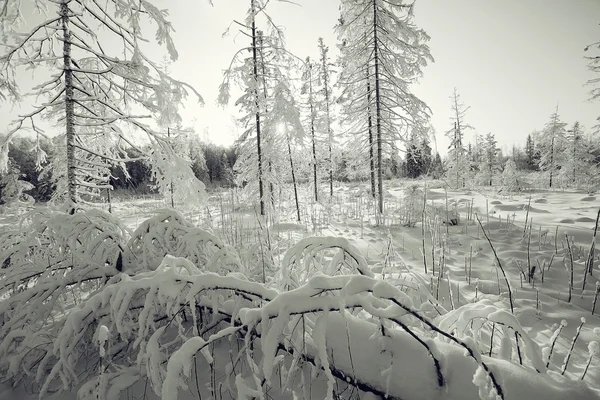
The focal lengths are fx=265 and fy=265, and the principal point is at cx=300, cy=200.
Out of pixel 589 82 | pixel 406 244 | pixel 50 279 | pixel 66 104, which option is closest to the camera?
pixel 50 279

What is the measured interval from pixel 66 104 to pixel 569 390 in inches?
273

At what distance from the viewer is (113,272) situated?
94.0 inches

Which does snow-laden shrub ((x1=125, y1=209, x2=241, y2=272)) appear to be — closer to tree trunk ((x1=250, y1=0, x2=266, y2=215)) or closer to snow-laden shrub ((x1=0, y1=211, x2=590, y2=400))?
snow-laden shrub ((x1=0, y1=211, x2=590, y2=400))


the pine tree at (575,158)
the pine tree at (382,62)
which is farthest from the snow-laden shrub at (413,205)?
the pine tree at (575,158)

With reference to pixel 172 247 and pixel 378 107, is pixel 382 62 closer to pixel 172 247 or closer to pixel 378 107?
pixel 378 107

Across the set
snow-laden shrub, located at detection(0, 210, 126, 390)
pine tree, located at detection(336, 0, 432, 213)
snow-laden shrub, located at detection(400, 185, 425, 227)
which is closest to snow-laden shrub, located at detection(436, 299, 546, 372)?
snow-laden shrub, located at detection(0, 210, 126, 390)

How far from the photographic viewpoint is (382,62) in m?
11.3

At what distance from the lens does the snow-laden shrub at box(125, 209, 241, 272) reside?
95.0 inches

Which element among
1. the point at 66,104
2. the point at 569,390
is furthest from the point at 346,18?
the point at 569,390

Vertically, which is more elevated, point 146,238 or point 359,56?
point 359,56

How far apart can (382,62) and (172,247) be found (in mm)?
11734

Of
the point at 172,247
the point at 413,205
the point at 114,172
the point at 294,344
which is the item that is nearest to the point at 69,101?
the point at 172,247

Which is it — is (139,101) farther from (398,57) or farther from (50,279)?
(398,57)

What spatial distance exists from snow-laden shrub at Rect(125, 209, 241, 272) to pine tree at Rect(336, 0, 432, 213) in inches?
357
